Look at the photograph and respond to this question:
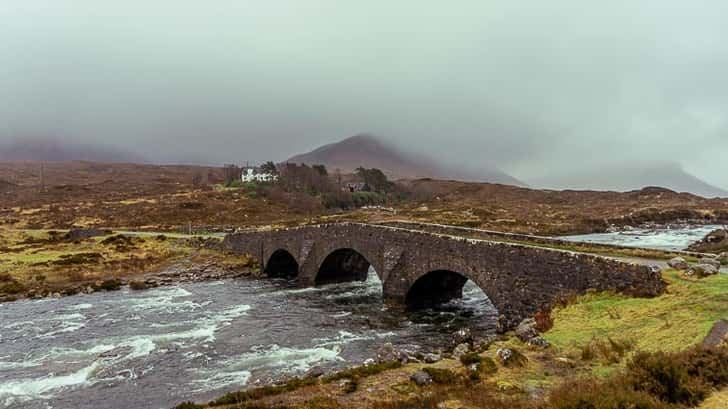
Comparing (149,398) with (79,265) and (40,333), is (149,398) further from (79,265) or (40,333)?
(79,265)

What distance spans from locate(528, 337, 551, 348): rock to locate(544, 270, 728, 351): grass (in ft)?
0.83

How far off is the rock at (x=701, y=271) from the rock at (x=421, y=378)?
31.9 ft

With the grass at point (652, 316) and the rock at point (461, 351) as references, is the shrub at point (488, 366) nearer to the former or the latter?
the grass at point (652, 316)

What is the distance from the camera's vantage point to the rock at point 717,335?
1025 centimetres

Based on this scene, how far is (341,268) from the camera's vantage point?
4016 centimetres

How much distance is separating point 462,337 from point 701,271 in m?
9.68

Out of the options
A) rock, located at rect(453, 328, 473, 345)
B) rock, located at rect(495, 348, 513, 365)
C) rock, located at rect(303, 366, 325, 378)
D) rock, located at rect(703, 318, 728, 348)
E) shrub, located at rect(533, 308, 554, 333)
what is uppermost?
rock, located at rect(703, 318, 728, 348)

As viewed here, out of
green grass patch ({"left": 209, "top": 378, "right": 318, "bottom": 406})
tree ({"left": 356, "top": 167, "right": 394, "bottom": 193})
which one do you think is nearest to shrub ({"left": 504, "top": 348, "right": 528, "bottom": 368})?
green grass patch ({"left": 209, "top": 378, "right": 318, "bottom": 406})

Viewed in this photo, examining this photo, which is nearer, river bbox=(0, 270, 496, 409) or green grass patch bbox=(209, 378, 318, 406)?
green grass patch bbox=(209, 378, 318, 406)

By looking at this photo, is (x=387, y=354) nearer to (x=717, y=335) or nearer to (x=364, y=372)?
(x=364, y=372)

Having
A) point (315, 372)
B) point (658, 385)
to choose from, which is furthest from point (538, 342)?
point (315, 372)

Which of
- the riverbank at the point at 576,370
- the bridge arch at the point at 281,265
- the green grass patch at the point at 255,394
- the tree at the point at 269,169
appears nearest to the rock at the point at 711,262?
the riverbank at the point at 576,370

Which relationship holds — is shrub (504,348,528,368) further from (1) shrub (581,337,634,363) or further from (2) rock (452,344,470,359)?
(2) rock (452,344,470,359)

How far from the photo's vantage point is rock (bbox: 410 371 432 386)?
42.2 ft
